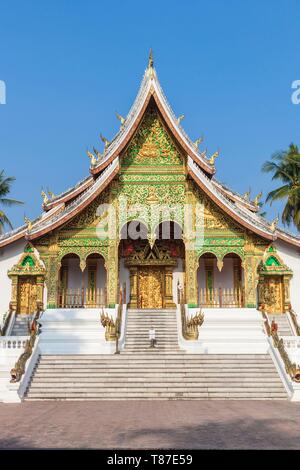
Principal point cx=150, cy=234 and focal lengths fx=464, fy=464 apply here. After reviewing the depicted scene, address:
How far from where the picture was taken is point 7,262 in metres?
21.4

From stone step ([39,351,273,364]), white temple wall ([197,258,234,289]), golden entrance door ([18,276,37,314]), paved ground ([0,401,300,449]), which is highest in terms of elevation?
white temple wall ([197,258,234,289])

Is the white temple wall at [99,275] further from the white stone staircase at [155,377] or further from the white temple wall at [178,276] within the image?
the white stone staircase at [155,377]

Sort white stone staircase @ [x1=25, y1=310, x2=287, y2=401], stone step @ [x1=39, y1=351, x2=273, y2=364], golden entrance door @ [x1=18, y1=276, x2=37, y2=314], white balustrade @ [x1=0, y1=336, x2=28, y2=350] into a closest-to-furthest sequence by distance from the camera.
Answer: white stone staircase @ [x1=25, y1=310, x2=287, y2=401]
stone step @ [x1=39, y1=351, x2=273, y2=364]
white balustrade @ [x1=0, y1=336, x2=28, y2=350]
golden entrance door @ [x1=18, y1=276, x2=37, y2=314]

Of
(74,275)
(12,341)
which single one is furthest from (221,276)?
(12,341)

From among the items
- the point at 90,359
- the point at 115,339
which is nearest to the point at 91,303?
the point at 115,339

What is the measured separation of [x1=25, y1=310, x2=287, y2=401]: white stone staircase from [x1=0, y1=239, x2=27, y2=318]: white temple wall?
744 cm

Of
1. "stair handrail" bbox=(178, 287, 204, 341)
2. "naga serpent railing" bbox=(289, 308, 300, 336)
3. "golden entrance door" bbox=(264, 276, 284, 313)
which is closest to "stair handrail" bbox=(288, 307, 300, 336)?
"naga serpent railing" bbox=(289, 308, 300, 336)

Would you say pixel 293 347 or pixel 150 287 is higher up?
pixel 150 287

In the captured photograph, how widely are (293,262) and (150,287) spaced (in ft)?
22.3

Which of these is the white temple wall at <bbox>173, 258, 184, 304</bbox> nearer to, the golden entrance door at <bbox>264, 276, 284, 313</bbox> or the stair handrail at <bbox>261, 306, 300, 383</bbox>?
the golden entrance door at <bbox>264, 276, 284, 313</bbox>

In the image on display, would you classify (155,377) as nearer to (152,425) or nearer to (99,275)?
(152,425)

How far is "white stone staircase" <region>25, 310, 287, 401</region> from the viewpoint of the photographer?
1212cm
